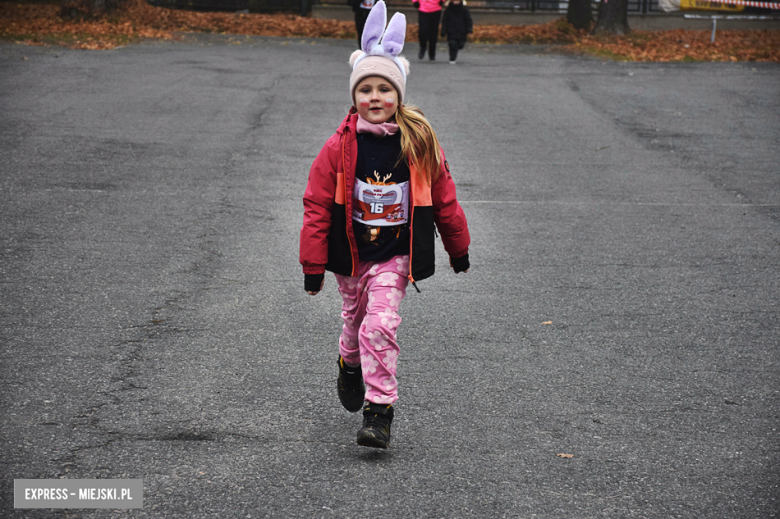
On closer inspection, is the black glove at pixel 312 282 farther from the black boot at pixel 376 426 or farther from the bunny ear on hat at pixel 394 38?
the bunny ear on hat at pixel 394 38

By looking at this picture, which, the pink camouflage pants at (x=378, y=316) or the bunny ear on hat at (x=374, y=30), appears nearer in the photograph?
the pink camouflage pants at (x=378, y=316)

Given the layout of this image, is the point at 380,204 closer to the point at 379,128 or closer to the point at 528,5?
the point at 379,128

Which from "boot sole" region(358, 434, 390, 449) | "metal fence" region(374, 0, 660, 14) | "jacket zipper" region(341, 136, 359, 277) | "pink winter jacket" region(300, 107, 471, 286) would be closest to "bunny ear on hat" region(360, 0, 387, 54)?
"pink winter jacket" region(300, 107, 471, 286)

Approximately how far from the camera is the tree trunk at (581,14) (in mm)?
21641

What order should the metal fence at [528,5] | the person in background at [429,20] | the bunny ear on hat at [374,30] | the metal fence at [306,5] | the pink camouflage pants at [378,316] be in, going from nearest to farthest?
the pink camouflage pants at [378,316] → the bunny ear on hat at [374,30] → the person in background at [429,20] → the metal fence at [306,5] → the metal fence at [528,5]

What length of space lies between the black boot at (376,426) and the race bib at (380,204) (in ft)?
2.71

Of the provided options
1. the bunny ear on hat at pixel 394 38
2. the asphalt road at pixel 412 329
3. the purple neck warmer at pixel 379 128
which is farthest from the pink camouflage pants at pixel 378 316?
the bunny ear on hat at pixel 394 38

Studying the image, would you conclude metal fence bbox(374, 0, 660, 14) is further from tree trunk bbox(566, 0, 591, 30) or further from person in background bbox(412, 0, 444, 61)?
person in background bbox(412, 0, 444, 61)

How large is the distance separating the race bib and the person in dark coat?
1364 cm

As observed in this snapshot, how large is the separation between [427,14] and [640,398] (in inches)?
545

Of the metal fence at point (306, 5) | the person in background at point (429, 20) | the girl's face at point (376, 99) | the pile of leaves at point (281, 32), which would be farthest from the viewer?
the metal fence at point (306, 5)

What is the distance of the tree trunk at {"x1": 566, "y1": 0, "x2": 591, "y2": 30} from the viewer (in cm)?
2164

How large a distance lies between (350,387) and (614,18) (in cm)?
1888

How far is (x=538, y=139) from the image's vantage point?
10.5 meters
